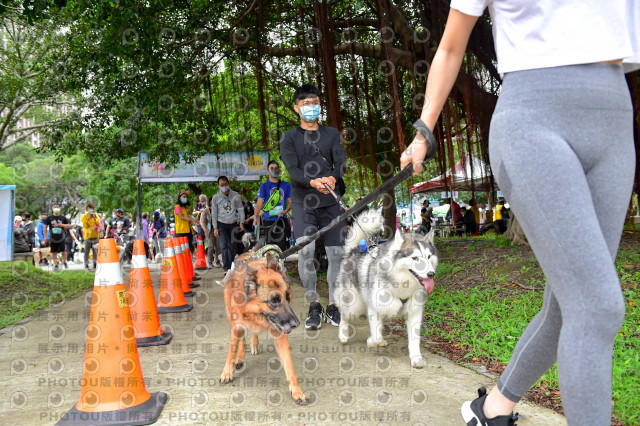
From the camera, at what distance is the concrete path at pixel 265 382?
2750 mm

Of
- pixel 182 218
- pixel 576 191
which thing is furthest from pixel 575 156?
pixel 182 218

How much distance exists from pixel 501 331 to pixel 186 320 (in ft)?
10.8

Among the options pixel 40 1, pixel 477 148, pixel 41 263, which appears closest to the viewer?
pixel 40 1

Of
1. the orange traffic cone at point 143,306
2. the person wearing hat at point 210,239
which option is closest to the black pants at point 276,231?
the orange traffic cone at point 143,306

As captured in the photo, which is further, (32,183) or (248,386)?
(32,183)

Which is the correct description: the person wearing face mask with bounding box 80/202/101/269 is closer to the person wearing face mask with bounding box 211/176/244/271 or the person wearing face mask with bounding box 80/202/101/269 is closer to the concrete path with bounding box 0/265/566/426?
the person wearing face mask with bounding box 211/176/244/271

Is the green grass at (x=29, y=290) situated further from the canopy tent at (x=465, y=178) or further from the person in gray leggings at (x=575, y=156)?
the canopy tent at (x=465, y=178)

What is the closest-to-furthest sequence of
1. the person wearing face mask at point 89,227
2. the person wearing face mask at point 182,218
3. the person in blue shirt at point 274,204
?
1. the person in blue shirt at point 274,204
2. the person wearing face mask at point 182,218
3. the person wearing face mask at point 89,227

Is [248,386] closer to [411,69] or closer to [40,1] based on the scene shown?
[40,1]

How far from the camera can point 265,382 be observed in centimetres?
334

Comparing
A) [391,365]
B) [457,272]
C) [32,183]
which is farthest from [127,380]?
[32,183]

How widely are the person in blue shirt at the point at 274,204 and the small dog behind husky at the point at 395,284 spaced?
4.08 meters

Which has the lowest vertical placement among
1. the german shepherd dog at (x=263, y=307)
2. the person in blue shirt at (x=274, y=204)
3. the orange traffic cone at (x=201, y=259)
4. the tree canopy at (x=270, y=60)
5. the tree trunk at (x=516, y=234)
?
the german shepherd dog at (x=263, y=307)

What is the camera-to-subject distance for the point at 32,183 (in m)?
45.0
